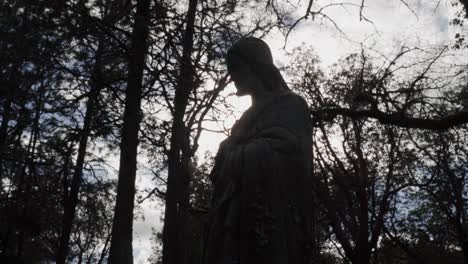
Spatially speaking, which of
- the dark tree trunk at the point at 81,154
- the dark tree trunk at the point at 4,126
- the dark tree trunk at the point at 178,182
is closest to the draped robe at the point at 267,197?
the dark tree trunk at the point at 81,154

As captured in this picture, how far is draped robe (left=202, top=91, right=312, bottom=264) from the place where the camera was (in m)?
2.87

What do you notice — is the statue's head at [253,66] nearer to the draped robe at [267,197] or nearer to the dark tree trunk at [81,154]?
the draped robe at [267,197]

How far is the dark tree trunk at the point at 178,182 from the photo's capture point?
1178 cm

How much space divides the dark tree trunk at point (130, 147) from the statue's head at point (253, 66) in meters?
6.28

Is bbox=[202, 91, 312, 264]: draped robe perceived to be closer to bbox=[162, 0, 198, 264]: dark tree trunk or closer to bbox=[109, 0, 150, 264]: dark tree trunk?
bbox=[109, 0, 150, 264]: dark tree trunk

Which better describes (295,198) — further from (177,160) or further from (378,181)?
(378,181)

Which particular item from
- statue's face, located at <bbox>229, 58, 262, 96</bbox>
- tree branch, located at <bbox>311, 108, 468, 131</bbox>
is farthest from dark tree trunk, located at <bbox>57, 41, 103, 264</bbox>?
statue's face, located at <bbox>229, 58, 262, 96</bbox>

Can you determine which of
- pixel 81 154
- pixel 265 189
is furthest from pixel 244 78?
pixel 81 154

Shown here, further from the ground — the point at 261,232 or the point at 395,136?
the point at 395,136

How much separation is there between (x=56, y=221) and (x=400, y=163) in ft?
41.8

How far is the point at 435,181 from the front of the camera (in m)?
15.5

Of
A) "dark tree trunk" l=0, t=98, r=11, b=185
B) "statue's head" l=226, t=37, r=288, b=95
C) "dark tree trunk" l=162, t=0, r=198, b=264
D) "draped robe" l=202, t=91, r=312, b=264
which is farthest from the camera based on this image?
"dark tree trunk" l=0, t=98, r=11, b=185

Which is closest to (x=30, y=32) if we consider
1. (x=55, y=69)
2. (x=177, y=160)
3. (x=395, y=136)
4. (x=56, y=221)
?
(x=55, y=69)

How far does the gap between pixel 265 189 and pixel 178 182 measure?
9.65 metres
